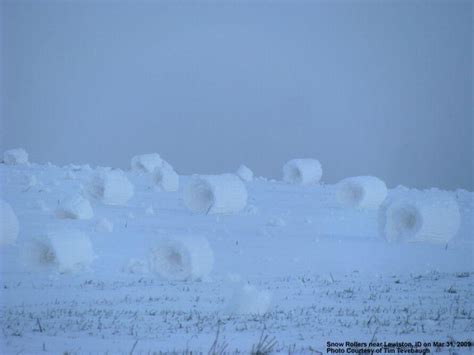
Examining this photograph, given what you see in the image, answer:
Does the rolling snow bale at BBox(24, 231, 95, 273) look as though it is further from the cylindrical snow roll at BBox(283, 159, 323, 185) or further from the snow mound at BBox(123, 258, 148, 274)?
the cylindrical snow roll at BBox(283, 159, 323, 185)

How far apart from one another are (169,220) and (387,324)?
6.97 metres

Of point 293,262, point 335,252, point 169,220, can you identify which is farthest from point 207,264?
point 169,220

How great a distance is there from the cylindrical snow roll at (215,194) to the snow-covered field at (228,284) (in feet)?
0.39

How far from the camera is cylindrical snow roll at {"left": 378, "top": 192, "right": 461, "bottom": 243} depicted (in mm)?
11039

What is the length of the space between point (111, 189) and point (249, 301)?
843cm

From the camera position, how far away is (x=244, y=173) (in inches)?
859

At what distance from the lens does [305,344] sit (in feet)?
17.2

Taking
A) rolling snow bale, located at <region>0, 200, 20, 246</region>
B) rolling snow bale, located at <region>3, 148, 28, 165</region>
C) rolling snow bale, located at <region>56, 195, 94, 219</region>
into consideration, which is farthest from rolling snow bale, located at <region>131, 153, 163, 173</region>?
rolling snow bale, located at <region>0, 200, 20, 246</region>

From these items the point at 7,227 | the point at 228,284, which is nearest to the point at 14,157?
the point at 7,227

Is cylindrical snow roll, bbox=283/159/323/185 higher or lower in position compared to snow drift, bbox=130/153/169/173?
lower

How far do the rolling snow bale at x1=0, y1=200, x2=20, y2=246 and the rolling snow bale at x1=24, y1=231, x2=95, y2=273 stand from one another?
4.40 feet

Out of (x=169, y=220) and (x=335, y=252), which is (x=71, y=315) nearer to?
(x=335, y=252)

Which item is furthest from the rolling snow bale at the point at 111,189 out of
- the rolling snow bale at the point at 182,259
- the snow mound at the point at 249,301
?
the snow mound at the point at 249,301

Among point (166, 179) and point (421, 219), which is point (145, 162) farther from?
point (421, 219)
